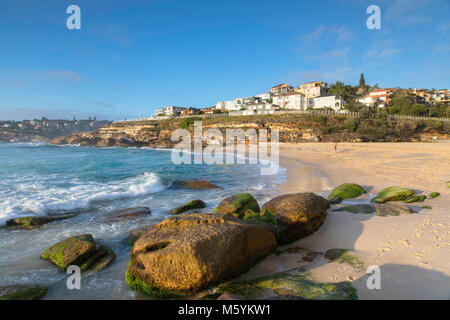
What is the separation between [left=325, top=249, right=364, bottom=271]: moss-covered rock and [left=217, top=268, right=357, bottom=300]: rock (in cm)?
74

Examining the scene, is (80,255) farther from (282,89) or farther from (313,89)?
(282,89)

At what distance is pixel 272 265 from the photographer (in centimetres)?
456

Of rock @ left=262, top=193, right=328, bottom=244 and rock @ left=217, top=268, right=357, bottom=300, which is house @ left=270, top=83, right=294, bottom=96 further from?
rock @ left=217, top=268, right=357, bottom=300

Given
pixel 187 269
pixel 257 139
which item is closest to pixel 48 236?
pixel 187 269

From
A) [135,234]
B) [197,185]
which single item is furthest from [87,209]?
[197,185]

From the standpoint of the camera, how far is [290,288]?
11.6 feet

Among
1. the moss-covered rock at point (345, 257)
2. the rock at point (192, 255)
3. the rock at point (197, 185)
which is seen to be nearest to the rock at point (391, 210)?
the moss-covered rock at point (345, 257)

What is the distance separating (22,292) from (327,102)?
74.4 m

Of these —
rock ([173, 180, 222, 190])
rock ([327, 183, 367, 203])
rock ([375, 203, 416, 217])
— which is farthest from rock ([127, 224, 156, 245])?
rock ([375, 203, 416, 217])

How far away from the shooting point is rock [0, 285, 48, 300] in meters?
3.89

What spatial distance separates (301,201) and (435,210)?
169 inches

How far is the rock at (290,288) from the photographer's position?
3217mm

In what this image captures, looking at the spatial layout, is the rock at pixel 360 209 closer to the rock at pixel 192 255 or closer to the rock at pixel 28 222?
the rock at pixel 192 255
